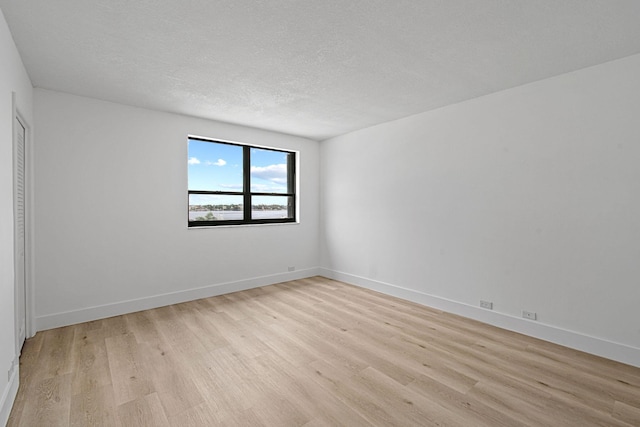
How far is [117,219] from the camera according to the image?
367cm

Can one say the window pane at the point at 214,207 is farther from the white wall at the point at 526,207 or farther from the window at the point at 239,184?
the white wall at the point at 526,207

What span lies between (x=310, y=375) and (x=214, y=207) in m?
3.12

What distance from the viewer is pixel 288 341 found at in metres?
2.99

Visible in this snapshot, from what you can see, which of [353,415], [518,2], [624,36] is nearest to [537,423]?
[353,415]

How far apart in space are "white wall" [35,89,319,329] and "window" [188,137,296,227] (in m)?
0.25

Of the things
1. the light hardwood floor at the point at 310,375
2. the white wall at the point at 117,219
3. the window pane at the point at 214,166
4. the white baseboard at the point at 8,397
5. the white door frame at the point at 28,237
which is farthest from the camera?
the window pane at the point at 214,166

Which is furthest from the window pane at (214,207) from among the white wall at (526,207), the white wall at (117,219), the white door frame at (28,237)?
the white wall at (526,207)

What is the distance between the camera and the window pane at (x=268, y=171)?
511 centimetres

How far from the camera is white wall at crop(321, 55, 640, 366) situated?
8.63 ft

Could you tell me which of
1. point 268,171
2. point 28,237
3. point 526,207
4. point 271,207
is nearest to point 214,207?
point 271,207

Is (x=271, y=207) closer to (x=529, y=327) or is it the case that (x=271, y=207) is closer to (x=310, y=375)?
(x=310, y=375)

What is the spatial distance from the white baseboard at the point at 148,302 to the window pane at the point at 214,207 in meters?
1.04

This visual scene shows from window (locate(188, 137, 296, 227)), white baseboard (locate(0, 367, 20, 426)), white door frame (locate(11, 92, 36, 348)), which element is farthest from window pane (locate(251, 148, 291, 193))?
white baseboard (locate(0, 367, 20, 426))

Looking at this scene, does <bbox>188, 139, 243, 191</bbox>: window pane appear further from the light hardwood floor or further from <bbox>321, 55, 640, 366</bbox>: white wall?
<bbox>321, 55, 640, 366</bbox>: white wall
